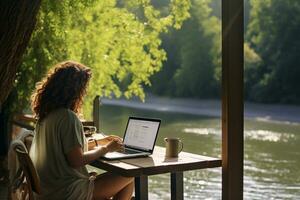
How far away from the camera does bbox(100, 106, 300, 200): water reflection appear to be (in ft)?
29.7

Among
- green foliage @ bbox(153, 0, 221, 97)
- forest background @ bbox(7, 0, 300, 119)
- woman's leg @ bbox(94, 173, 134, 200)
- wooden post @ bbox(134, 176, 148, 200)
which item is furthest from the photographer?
green foliage @ bbox(153, 0, 221, 97)

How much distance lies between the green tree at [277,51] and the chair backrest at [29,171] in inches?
1128

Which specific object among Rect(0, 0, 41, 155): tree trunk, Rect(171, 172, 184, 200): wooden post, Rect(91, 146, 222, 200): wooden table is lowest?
Rect(171, 172, 184, 200): wooden post

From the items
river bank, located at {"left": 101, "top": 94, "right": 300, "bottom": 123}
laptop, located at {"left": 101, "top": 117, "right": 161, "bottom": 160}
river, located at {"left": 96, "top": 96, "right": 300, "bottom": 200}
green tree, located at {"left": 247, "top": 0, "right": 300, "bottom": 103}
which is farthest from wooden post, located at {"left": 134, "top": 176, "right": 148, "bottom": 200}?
green tree, located at {"left": 247, "top": 0, "right": 300, "bottom": 103}

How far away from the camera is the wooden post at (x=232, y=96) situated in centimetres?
349

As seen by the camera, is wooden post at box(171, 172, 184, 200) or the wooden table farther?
wooden post at box(171, 172, 184, 200)

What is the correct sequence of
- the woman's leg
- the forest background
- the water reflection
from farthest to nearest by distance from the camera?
the water reflection, the forest background, the woman's leg

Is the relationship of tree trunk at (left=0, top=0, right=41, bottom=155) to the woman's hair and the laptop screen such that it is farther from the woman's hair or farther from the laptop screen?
the laptop screen

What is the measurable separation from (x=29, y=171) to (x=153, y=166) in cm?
65

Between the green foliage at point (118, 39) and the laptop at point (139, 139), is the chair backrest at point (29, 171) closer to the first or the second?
the laptop at point (139, 139)

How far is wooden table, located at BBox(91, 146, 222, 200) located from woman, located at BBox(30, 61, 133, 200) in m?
0.12

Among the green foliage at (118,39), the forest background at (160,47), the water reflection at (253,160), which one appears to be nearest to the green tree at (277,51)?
the forest background at (160,47)

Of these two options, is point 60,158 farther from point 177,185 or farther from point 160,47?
point 160,47

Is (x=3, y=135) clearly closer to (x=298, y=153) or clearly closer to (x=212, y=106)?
(x=298, y=153)
